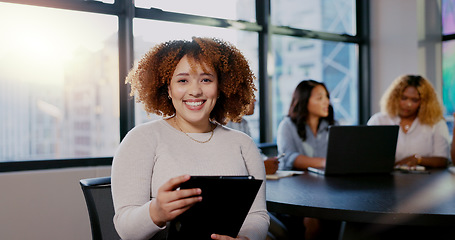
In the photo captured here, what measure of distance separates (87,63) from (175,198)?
2.63 m

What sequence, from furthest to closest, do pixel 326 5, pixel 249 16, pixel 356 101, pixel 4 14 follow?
pixel 356 101
pixel 326 5
pixel 249 16
pixel 4 14

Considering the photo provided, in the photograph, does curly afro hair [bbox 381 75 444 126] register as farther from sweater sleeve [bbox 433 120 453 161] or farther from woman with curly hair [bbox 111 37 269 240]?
woman with curly hair [bbox 111 37 269 240]

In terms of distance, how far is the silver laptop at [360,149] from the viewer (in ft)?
7.66

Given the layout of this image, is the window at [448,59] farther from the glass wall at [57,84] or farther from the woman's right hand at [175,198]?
the woman's right hand at [175,198]

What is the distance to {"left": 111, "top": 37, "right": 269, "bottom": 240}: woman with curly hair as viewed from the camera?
4.20 ft

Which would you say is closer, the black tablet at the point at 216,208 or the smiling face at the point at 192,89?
the black tablet at the point at 216,208

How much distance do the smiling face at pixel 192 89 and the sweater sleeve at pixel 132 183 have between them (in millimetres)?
158

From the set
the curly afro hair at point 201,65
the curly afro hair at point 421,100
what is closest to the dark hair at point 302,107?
the curly afro hair at point 421,100

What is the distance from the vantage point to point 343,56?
519 centimetres

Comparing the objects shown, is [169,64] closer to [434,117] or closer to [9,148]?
[9,148]

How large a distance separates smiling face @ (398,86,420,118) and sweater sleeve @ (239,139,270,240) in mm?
2151

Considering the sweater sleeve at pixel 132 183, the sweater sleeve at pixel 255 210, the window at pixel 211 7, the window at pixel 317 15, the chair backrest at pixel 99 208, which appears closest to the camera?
the sweater sleeve at pixel 132 183

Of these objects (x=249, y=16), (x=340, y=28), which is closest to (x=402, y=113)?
(x=249, y=16)

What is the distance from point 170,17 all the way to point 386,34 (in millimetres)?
2718
